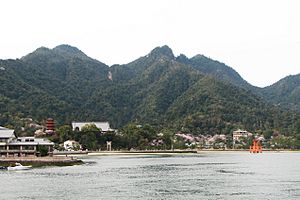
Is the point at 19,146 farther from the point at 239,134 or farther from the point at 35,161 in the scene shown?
the point at 239,134

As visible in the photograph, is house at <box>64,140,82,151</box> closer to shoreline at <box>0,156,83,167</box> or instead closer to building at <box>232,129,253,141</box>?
shoreline at <box>0,156,83,167</box>

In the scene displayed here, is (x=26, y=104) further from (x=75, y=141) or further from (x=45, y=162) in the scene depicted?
(x=45, y=162)

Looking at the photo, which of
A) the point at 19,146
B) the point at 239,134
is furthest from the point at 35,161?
the point at 239,134

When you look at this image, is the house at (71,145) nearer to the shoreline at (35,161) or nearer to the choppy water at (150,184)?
the shoreline at (35,161)

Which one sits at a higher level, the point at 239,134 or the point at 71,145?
the point at 239,134

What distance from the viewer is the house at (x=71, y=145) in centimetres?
12094

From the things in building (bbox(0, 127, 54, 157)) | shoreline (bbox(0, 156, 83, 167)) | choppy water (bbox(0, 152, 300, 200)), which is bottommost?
choppy water (bbox(0, 152, 300, 200))

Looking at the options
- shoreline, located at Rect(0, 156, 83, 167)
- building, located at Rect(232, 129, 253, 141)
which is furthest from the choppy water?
building, located at Rect(232, 129, 253, 141)

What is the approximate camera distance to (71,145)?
405 feet

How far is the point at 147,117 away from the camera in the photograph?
648 ft

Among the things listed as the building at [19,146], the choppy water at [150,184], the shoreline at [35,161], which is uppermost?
the building at [19,146]

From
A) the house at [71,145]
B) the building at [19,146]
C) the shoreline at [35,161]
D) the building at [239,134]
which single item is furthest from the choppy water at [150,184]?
the building at [239,134]

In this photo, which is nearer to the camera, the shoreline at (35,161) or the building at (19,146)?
the shoreline at (35,161)

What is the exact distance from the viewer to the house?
121 metres
